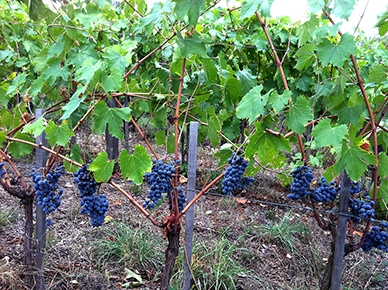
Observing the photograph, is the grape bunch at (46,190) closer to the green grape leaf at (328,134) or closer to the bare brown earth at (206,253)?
the bare brown earth at (206,253)

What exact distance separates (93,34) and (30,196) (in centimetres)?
136

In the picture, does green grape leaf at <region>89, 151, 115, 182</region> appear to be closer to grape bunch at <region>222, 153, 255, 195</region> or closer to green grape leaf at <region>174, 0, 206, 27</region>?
grape bunch at <region>222, 153, 255, 195</region>

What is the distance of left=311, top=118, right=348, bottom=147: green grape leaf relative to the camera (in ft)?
4.86

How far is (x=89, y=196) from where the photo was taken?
6.17 feet

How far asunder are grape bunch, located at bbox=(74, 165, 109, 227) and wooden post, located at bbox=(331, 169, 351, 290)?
160cm

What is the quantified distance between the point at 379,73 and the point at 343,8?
0.81m

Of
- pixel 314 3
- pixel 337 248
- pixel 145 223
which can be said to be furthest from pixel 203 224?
pixel 314 3

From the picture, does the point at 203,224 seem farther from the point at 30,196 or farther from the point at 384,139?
the point at 384,139

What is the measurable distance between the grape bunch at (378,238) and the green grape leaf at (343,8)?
52.8 inches

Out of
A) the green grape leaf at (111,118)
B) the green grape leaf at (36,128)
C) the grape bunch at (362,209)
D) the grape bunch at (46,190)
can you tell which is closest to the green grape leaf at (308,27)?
the grape bunch at (362,209)

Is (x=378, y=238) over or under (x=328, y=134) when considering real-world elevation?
under

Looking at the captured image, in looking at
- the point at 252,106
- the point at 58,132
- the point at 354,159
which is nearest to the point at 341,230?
the point at 354,159

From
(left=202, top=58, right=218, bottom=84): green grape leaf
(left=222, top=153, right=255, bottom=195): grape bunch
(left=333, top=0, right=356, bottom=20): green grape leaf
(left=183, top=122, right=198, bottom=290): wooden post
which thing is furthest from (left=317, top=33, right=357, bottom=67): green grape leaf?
(left=183, top=122, right=198, bottom=290): wooden post

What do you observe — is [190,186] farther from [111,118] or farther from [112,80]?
[112,80]
